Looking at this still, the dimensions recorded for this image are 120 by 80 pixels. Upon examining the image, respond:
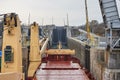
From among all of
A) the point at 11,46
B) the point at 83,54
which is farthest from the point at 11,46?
the point at 83,54

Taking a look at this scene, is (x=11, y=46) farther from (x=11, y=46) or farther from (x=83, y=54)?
(x=83, y=54)

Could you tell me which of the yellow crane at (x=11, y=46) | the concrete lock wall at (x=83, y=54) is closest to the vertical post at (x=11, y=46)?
the yellow crane at (x=11, y=46)

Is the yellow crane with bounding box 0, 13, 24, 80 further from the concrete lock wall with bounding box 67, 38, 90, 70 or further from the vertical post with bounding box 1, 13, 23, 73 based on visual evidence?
the concrete lock wall with bounding box 67, 38, 90, 70

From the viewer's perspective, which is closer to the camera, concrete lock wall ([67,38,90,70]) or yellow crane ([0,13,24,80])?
yellow crane ([0,13,24,80])

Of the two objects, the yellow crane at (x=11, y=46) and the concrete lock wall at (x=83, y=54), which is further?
the concrete lock wall at (x=83, y=54)

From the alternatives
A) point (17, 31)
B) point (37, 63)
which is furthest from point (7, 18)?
point (37, 63)

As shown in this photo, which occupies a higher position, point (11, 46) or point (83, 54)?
point (11, 46)

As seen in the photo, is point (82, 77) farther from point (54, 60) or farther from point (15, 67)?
point (54, 60)

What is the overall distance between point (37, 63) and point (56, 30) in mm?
36056

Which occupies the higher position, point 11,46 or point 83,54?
point 11,46

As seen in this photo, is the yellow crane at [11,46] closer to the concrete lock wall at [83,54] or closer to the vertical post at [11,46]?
the vertical post at [11,46]

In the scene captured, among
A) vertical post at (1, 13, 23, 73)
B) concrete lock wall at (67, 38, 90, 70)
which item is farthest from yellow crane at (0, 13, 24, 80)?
concrete lock wall at (67, 38, 90, 70)

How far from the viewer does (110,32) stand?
20.0 metres

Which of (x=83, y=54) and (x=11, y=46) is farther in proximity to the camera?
(x=83, y=54)
